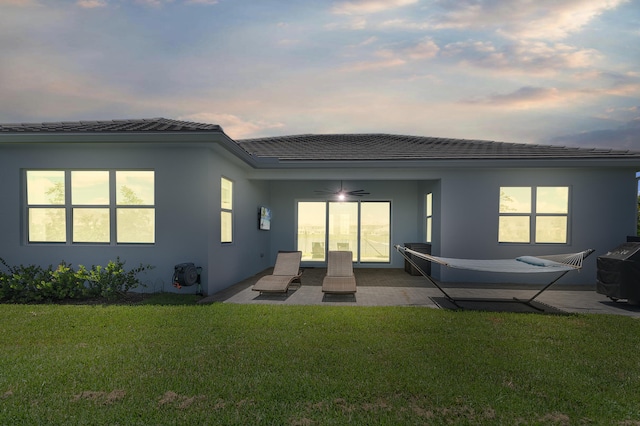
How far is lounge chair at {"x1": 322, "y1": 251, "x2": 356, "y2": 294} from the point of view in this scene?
7.40 meters

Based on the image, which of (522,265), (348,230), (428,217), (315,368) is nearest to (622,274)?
(522,265)

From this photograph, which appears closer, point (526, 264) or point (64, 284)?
point (64, 284)

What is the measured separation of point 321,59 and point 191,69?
4.72m

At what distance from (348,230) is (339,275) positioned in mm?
4481

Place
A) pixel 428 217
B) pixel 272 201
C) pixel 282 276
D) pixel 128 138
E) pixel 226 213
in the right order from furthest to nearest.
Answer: pixel 272 201 → pixel 428 217 → pixel 226 213 → pixel 282 276 → pixel 128 138

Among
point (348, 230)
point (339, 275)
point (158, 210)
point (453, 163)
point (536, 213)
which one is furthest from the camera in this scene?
point (348, 230)

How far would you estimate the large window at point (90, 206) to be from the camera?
7.80 m

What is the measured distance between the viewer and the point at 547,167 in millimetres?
9352

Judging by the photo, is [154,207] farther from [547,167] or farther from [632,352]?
[547,167]

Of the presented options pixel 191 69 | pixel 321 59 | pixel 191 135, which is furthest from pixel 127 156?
pixel 321 59

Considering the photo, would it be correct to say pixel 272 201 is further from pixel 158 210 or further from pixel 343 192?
pixel 158 210

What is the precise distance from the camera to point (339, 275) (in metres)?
8.70

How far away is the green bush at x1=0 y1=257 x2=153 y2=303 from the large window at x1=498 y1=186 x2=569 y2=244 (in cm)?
947

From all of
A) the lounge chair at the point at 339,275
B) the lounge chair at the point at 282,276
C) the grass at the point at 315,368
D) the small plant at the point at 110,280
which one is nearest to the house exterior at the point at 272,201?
the small plant at the point at 110,280
